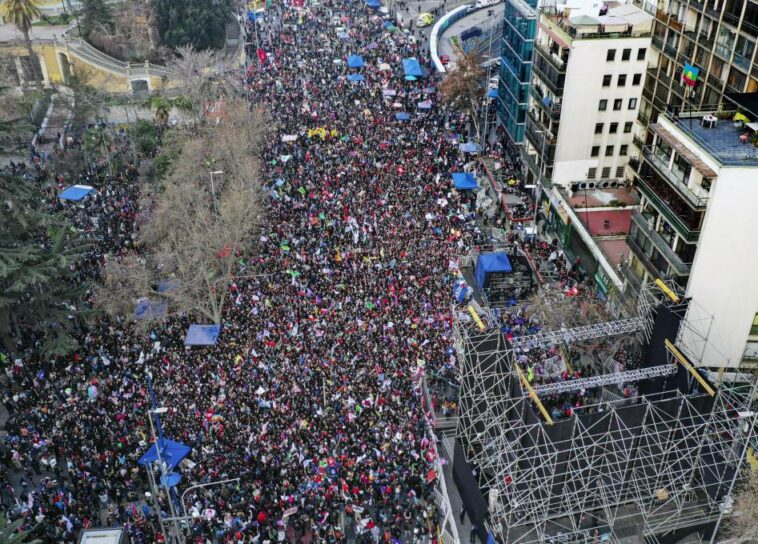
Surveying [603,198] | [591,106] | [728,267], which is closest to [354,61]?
[591,106]

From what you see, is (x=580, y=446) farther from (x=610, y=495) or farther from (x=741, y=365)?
(x=741, y=365)

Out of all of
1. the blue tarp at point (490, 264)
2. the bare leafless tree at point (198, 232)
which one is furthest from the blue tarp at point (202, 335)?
the blue tarp at point (490, 264)

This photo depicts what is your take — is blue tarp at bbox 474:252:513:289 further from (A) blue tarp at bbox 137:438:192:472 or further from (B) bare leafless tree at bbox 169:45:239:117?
(B) bare leafless tree at bbox 169:45:239:117

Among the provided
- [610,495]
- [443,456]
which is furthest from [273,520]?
[610,495]

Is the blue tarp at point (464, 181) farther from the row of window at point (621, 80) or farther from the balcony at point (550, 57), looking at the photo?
the row of window at point (621, 80)

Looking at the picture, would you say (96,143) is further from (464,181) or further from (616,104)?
(616,104)

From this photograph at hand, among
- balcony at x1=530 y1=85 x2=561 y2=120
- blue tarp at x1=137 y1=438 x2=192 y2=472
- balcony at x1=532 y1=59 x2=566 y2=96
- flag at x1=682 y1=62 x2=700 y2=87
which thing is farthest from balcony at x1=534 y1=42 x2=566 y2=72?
blue tarp at x1=137 y1=438 x2=192 y2=472
